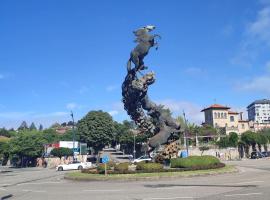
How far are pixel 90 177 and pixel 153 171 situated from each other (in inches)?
189

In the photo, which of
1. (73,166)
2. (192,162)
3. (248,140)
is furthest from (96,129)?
(192,162)

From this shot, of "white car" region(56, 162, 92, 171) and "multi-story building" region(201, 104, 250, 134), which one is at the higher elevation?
"multi-story building" region(201, 104, 250, 134)

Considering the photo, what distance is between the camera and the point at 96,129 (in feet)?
300

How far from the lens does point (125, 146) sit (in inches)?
4154

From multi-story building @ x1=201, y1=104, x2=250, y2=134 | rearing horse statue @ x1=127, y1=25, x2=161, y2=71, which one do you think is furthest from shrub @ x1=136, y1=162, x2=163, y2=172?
multi-story building @ x1=201, y1=104, x2=250, y2=134

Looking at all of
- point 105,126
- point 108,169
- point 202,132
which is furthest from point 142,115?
point 202,132

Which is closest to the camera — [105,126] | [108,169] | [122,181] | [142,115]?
[122,181]

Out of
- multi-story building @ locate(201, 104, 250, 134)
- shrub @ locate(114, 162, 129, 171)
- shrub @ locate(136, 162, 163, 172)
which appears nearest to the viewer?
shrub @ locate(136, 162, 163, 172)

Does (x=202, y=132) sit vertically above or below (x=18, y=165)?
above

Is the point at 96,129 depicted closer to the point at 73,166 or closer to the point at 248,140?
the point at 73,166

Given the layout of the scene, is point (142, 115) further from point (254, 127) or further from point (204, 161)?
point (254, 127)

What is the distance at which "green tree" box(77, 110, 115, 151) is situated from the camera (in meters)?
91.3

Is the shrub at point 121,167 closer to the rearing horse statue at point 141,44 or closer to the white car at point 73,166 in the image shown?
the rearing horse statue at point 141,44

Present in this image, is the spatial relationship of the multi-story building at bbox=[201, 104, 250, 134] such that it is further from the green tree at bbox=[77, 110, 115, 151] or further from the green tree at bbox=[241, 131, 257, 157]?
the green tree at bbox=[77, 110, 115, 151]
